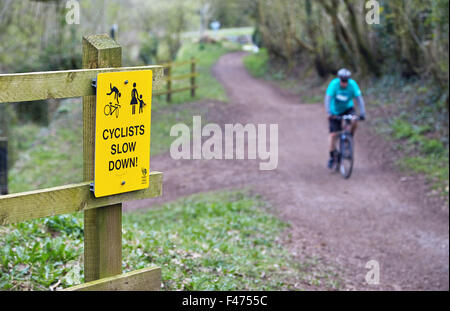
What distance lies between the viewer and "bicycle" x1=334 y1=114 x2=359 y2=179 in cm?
1122

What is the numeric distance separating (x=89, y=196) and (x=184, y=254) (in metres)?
3.13

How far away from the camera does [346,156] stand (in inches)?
458

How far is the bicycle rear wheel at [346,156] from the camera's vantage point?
37.3 feet

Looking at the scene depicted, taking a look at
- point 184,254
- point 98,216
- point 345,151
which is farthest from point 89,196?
point 345,151

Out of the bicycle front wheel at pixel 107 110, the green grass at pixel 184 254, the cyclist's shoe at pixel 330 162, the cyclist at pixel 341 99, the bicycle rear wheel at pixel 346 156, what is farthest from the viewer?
the cyclist's shoe at pixel 330 162

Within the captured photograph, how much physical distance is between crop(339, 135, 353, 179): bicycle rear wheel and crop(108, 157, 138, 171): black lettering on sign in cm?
845

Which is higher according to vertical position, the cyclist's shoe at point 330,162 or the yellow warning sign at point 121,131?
the yellow warning sign at point 121,131

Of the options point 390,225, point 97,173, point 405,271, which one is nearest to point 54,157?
point 390,225

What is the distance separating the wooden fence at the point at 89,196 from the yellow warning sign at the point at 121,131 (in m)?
0.05

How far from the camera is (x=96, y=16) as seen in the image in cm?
2894

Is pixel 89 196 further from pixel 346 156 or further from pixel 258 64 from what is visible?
pixel 258 64

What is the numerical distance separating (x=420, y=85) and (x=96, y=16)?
16.9 metres

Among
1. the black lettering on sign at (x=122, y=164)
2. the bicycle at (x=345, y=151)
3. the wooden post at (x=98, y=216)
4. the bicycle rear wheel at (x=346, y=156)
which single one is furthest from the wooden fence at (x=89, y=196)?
the bicycle rear wheel at (x=346, y=156)

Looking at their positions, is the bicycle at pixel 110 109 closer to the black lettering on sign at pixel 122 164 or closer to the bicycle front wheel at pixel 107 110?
the bicycle front wheel at pixel 107 110
